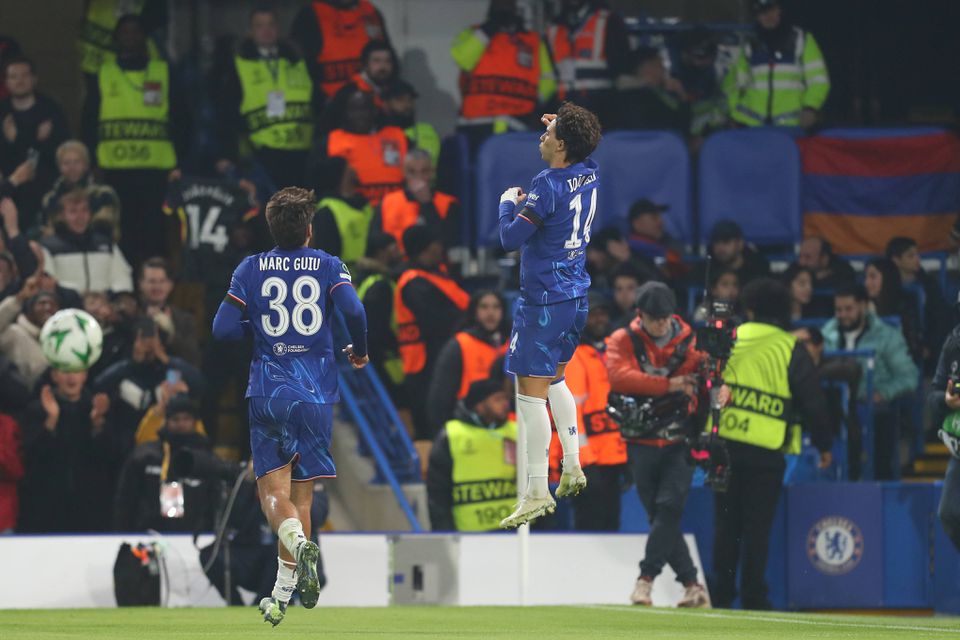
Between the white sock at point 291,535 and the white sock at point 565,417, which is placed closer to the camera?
the white sock at point 291,535

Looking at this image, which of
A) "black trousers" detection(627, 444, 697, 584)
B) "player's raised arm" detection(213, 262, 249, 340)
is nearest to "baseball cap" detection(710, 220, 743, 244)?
"black trousers" detection(627, 444, 697, 584)

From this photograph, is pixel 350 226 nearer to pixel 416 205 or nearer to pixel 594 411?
pixel 416 205

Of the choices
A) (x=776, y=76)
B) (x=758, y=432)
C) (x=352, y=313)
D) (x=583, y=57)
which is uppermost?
(x=583, y=57)

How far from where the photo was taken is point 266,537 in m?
15.6

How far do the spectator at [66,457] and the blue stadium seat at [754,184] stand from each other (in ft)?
20.3

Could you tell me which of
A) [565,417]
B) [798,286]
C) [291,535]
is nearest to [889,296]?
[798,286]

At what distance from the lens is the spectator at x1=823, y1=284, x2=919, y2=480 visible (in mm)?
18234

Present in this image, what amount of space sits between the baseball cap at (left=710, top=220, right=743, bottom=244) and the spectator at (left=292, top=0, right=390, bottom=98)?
3.87 m

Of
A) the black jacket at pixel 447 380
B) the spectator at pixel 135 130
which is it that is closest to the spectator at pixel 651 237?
the black jacket at pixel 447 380

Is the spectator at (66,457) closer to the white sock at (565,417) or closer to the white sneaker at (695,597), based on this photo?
the white sneaker at (695,597)

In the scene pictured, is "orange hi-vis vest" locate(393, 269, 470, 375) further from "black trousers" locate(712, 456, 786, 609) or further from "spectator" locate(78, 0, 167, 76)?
"spectator" locate(78, 0, 167, 76)

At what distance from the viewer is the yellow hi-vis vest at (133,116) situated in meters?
19.9

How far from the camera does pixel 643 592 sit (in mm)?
15062

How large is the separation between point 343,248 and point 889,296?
4762 millimetres
